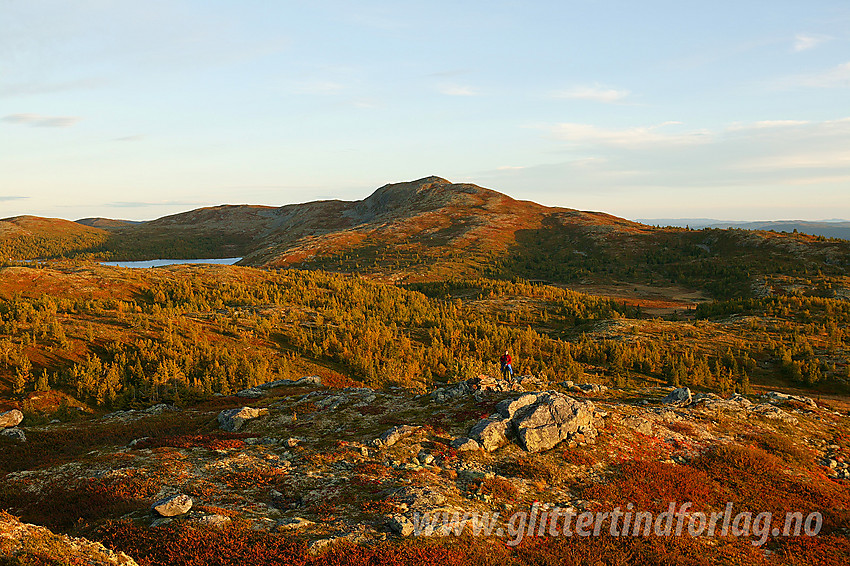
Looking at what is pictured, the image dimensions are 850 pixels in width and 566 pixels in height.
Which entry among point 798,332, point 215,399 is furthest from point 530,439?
point 798,332

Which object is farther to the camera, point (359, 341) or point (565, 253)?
point (565, 253)

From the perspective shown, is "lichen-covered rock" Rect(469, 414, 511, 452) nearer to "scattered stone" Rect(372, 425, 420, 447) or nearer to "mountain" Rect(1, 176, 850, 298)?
"scattered stone" Rect(372, 425, 420, 447)

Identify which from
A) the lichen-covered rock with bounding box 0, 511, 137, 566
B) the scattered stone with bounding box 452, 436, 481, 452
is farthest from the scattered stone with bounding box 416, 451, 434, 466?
the lichen-covered rock with bounding box 0, 511, 137, 566

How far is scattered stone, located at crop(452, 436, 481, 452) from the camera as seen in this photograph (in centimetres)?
2028

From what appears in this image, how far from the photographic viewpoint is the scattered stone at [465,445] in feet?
66.5

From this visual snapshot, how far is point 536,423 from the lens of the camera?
21.6 m

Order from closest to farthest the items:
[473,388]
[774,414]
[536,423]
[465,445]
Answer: [465,445]
[536,423]
[774,414]
[473,388]

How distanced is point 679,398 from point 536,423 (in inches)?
541

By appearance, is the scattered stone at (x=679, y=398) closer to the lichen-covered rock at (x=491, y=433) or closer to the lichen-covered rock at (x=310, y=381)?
the lichen-covered rock at (x=491, y=433)

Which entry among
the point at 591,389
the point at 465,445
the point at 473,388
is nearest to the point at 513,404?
the point at 465,445

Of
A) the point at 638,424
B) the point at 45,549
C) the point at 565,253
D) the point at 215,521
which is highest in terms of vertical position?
the point at 565,253

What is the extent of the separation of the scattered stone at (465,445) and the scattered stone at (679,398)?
1598 centimetres

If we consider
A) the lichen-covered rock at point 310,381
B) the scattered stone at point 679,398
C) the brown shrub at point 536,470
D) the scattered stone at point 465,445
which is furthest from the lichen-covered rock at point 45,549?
the scattered stone at point 679,398

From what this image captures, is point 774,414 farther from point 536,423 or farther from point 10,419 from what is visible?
point 10,419
